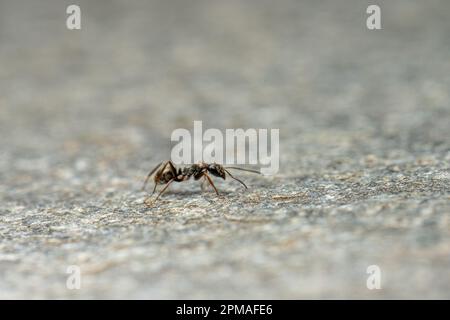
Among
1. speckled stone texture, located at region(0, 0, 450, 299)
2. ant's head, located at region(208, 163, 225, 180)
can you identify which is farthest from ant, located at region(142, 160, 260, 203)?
speckled stone texture, located at region(0, 0, 450, 299)

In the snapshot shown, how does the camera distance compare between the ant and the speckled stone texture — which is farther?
the ant

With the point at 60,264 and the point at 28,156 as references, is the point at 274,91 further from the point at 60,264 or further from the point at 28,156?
the point at 60,264

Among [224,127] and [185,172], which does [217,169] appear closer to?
[185,172]

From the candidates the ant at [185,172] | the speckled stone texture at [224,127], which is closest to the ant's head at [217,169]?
the ant at [185,172]

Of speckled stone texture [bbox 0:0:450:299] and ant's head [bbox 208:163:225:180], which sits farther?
ant's head [bbox 208:163:225:180]

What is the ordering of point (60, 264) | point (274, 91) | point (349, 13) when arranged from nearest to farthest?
1. point (60, 264)
2. point (274, 91)
3. point (349, 13)

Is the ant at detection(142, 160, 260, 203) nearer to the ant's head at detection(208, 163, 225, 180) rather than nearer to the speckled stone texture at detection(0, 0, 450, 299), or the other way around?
the ant's head at detection(208, 163, 225, 180)

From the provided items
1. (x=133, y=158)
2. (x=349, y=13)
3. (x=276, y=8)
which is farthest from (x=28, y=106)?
(x=349, y=13)

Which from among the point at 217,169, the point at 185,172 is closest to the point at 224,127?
the point at 185,172

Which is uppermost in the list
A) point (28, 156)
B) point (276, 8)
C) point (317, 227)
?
point (276, 8)

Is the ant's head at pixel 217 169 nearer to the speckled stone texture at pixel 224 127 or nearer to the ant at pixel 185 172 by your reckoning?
the ant at pixel 185 172
